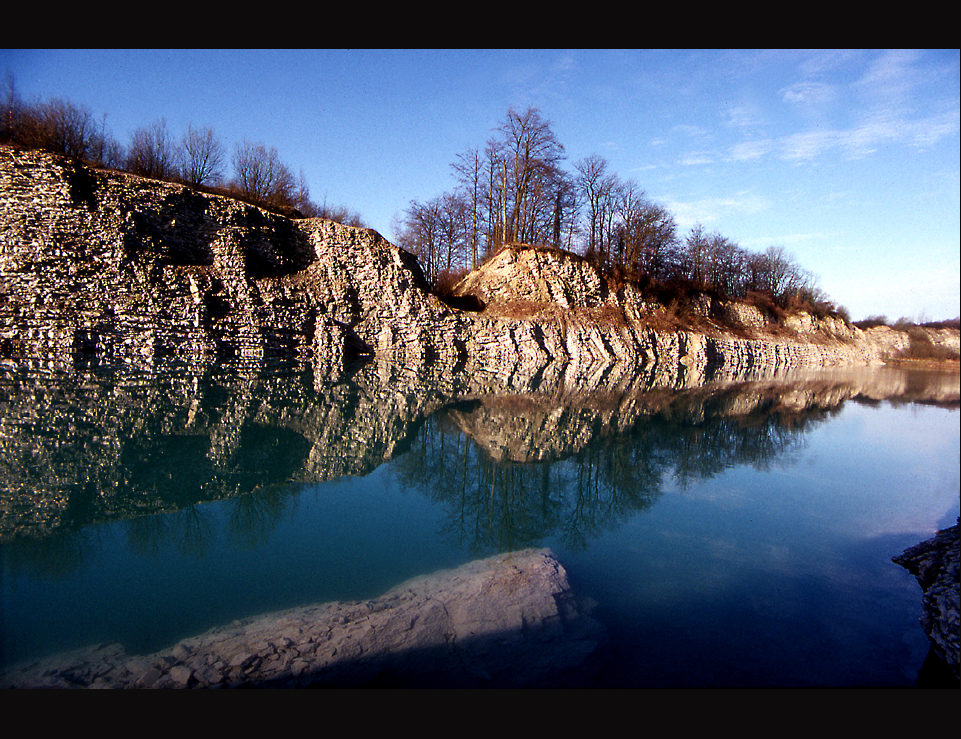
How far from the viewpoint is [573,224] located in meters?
44.3

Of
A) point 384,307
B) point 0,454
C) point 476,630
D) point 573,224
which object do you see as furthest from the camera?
point 573,224

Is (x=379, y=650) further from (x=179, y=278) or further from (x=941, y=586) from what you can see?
(x=179, y=278)

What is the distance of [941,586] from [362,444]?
8.96m

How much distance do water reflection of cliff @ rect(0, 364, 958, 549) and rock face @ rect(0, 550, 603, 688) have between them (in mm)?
1548

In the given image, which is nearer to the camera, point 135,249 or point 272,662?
point 272,662

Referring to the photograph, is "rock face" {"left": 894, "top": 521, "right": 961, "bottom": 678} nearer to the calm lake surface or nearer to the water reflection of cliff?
the calm lake surface

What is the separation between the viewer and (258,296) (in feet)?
94.1

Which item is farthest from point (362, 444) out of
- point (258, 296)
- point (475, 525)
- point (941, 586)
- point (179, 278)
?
point (258, 296)

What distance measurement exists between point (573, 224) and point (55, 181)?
34.7 meters

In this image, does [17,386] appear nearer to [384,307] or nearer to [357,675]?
[357,675]

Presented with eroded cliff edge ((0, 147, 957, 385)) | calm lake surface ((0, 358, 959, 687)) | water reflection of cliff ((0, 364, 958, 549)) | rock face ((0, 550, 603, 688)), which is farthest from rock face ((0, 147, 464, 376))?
rock face ((0, 550, 603, 688))

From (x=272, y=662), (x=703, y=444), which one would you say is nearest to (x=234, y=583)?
(x=272, y=662)

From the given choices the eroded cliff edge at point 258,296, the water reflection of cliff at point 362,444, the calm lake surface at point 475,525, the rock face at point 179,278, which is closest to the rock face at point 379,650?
the calm lake surface at point 475,525

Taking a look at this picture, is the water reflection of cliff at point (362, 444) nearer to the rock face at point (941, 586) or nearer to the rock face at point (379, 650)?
the rock face at point (379, 650)
